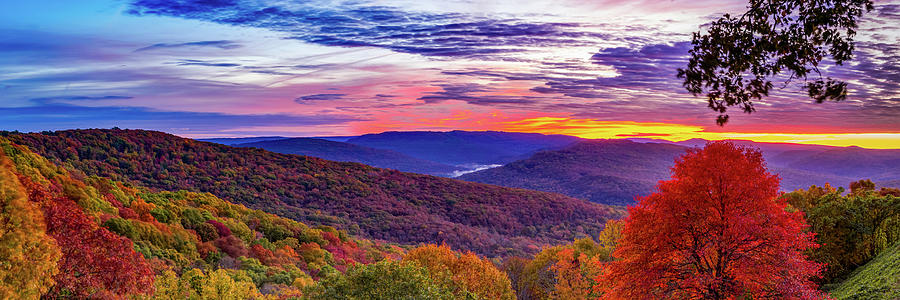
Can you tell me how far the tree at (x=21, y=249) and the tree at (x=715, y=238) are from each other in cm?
1531

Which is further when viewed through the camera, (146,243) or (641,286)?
(146,243)

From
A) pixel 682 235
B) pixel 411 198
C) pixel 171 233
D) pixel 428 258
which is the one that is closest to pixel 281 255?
pixel 171 233

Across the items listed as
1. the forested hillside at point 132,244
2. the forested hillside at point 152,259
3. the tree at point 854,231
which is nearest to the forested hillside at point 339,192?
the forested hillside at point 132,244

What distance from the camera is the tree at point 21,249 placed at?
10.0 metres

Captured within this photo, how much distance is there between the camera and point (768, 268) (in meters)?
14.7

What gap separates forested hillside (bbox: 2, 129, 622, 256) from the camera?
86469mm

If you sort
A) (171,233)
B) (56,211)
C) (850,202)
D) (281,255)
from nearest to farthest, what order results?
Result: (56,211), (850,202), (171,233), (281,255)

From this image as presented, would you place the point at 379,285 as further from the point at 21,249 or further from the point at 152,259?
the point at 152,259

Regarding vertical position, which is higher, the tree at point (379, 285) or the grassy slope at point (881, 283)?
the tree at point (379, 285)

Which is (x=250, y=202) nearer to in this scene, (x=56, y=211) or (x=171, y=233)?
(x=171, y=233)

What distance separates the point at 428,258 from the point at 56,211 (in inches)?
797

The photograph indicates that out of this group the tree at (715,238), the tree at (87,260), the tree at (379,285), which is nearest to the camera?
the tree at (87,260)

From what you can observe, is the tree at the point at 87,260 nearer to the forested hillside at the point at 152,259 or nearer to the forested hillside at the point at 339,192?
the forested hillside at the point at 152,259

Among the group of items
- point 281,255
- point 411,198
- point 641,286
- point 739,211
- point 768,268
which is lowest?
point 411,198
